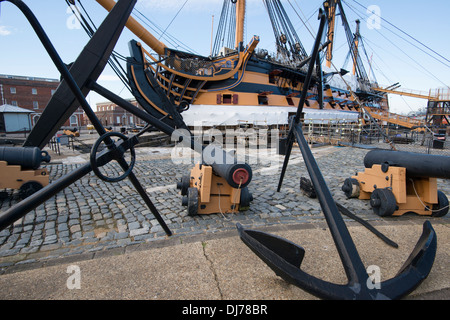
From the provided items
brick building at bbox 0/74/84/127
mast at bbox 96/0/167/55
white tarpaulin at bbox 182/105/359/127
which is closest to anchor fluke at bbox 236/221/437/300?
mast at bbox 96/0/167/55

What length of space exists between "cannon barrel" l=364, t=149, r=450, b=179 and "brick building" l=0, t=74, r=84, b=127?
50.8m

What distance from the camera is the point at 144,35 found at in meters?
12.6

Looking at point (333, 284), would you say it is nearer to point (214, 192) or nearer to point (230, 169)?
point (230, 169)

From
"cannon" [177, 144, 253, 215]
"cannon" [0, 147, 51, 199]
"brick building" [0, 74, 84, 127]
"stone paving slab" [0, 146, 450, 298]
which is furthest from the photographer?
"brick building" [0, 74, 84, 127]

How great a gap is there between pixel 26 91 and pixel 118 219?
193 ft

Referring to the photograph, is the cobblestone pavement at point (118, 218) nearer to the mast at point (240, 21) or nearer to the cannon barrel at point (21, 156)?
the cannon barrel at point (21, 156)

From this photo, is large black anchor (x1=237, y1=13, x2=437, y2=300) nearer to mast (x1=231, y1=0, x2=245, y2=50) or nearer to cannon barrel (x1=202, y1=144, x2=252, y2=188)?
cannon barrel (x1=202, y1=144, x2=252, y2=188)

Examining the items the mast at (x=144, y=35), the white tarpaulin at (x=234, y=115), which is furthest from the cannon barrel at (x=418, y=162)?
the white tarpaulin at (x=234, y=115)

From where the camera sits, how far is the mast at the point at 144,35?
1163cm

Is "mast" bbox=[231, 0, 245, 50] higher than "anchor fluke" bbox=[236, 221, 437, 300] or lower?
higher

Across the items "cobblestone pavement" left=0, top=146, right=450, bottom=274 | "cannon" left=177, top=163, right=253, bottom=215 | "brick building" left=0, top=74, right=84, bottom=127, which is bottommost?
"cobblestone pavement" left=0, top=146, right=450, bottom=274

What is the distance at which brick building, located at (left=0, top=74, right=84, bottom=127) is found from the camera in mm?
43594

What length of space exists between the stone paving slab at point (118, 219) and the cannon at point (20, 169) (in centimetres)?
38

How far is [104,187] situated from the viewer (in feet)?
18.3
